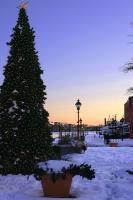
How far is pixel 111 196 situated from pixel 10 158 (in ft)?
19.5

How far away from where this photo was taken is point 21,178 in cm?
1712

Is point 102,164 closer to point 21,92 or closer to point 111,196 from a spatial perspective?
point 21,92

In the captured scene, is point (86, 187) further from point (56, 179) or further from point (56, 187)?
point (56, 179)

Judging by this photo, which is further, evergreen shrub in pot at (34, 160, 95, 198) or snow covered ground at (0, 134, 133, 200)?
snow covered ground at (0, 134, 133, 200)

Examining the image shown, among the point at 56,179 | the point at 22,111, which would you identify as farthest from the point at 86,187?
the point at 22,111

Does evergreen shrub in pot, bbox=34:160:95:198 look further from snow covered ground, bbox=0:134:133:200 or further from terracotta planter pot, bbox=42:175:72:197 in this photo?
snow covered ground, bbox=0:134:133:200

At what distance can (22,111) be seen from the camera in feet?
63.1

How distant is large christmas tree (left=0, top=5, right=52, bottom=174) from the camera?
733 inches

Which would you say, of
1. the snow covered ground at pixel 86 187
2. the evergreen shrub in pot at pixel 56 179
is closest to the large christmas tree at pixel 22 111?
the snow covered ground at pixel 86 187

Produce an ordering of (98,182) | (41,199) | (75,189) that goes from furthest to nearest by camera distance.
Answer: (98,182) → (75,189) → (41,199)

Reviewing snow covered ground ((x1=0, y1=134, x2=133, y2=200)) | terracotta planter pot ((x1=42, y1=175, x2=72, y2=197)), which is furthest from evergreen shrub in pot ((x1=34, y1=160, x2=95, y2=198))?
snow covered ground ((x1=0, y1=134, x2=133, y2=200))

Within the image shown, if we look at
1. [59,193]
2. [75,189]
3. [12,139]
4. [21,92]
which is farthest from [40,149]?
[59,193]

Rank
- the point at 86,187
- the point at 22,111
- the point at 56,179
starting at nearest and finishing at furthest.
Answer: the point at 56,179 → the point at 86,187 → the point at 22,111

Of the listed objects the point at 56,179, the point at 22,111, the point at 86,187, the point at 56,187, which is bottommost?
the point at 86,187
